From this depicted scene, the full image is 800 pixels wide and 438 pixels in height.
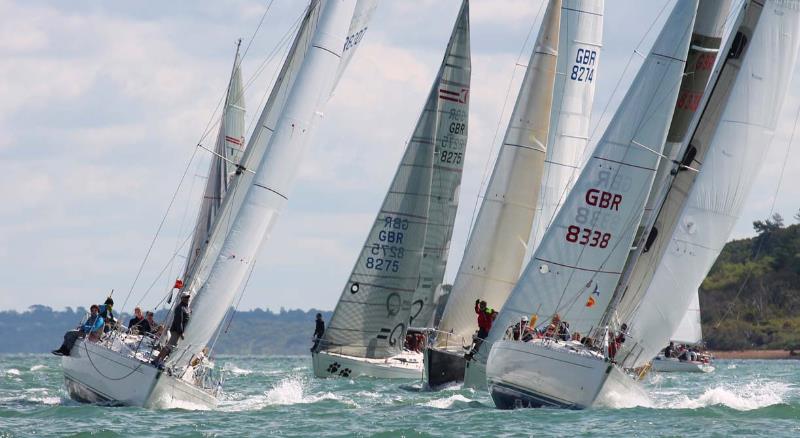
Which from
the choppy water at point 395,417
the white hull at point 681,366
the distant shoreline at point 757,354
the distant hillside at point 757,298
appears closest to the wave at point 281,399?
the choppy water at point 395,417

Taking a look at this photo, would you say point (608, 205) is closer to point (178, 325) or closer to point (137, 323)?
point (178, 325)

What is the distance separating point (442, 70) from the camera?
35.9 m

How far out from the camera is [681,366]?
56312mm

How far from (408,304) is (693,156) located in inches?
A: 446

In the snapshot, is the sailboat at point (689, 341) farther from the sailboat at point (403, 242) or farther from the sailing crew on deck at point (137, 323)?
the sailing crew on deck at point (137, 323)

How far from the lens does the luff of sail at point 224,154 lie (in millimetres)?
37875

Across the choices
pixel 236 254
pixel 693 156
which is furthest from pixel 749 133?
pixel 236 254

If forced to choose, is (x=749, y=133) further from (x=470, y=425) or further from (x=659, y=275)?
(x=470, y=425)

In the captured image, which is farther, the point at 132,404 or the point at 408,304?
the point at 408,304

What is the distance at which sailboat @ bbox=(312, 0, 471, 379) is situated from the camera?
35125mm

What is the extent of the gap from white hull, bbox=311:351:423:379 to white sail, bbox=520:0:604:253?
459 cm

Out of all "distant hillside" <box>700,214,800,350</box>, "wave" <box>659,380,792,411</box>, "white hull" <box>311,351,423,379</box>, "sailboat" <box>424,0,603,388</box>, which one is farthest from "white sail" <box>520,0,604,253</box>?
"distant hillside" <box>700,214,800,350</box>

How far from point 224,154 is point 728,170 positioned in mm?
19423

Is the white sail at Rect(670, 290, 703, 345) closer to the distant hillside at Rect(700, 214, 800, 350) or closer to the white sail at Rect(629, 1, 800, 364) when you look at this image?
the white sail at Rect(629, 1, 800, 364)
